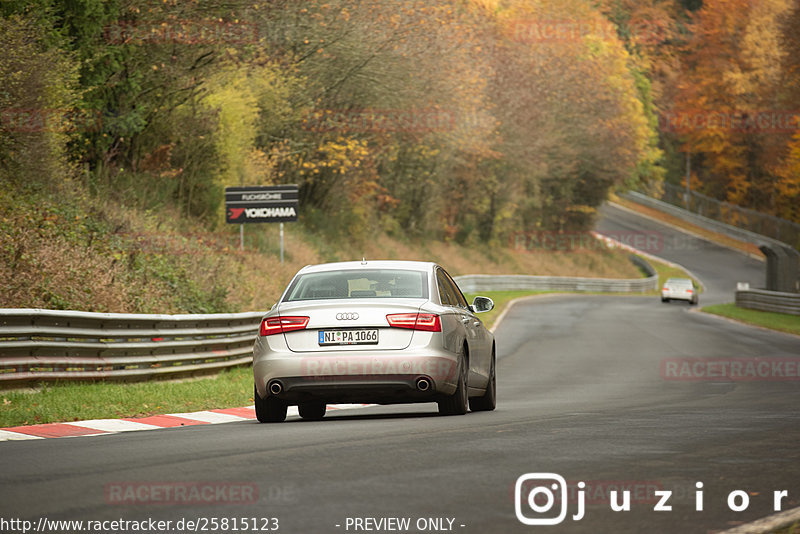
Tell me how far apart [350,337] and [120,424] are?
8.99 feet

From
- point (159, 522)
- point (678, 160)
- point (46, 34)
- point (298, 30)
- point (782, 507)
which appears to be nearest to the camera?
point (159, 522)

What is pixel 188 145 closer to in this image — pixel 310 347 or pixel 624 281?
pixel 310 347

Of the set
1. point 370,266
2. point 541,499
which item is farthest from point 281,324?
point 541,499

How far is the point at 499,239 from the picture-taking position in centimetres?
7325

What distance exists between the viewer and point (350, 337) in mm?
11359

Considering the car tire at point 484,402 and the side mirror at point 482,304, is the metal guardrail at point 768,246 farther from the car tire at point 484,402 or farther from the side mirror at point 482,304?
the side mirror at point 482,304

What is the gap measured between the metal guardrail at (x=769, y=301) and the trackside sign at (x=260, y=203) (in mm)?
22436

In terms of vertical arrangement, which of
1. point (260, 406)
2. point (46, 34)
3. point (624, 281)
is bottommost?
point (624, 281)

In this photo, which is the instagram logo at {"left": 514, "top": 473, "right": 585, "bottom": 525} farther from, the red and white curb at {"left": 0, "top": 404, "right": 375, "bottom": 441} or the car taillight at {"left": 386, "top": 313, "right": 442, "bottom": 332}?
the red and white curb at {"left": 0, "top": 404, "right": 375, "bottom": 441}

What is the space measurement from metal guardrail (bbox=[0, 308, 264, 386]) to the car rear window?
3860 millimetres

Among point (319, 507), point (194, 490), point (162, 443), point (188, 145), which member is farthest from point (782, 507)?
point (188, 145)

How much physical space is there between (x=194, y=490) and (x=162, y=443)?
2.70m

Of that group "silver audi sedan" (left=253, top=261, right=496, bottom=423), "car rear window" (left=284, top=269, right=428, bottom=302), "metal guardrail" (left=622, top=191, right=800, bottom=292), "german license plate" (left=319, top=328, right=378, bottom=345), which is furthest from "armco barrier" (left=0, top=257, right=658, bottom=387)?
"metal guardrail" (left=622, top=191, right=800, bottom=292)

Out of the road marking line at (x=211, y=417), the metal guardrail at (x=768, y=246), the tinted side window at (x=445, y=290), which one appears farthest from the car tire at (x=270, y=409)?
the metal guardrail at (x=768, y=246)
